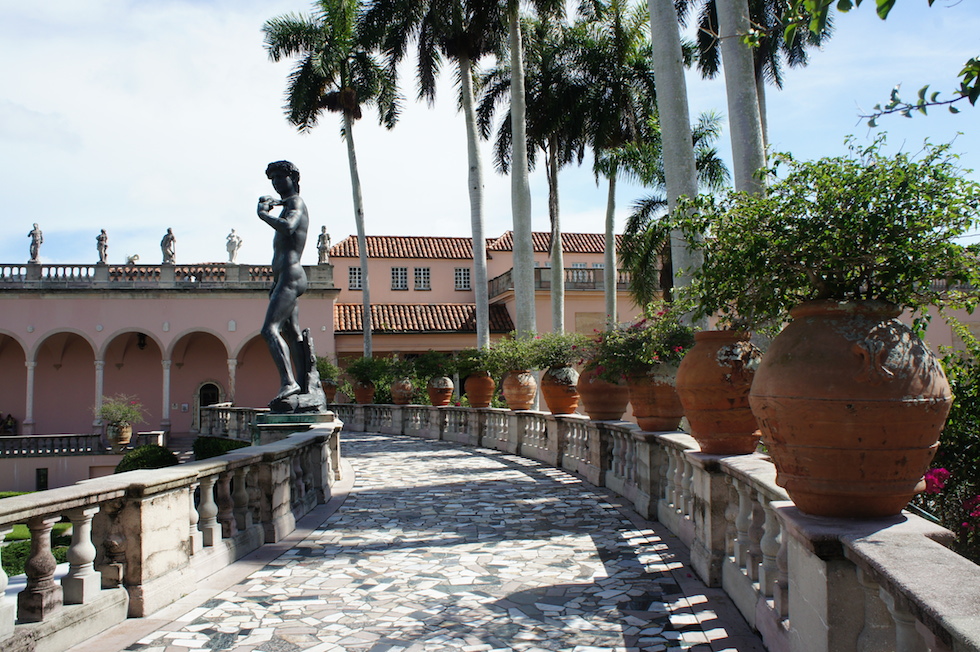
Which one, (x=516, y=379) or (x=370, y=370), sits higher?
(x=370, y=370)

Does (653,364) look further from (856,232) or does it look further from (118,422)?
(118,422)

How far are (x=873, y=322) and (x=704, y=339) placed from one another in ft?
6.47

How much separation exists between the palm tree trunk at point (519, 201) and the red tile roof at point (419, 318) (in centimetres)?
1550

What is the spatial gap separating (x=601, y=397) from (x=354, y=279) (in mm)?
30166

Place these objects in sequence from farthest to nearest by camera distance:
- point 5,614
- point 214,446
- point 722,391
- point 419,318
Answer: point 419,318 → point 214,446 → point 722,391 → point 5,614

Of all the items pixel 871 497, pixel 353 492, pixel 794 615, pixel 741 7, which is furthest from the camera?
pixel 353 492

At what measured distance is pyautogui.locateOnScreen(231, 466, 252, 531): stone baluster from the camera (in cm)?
596

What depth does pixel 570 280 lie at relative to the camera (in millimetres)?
33094

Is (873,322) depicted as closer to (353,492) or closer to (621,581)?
(621,581)

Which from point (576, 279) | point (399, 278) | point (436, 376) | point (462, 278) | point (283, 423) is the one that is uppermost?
point (399, 278)

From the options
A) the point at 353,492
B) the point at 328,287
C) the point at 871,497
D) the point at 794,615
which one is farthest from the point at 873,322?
the point at 328,287

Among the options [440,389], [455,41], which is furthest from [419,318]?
[455,41]

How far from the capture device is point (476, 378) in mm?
16625

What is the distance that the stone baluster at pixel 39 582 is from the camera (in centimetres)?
360
